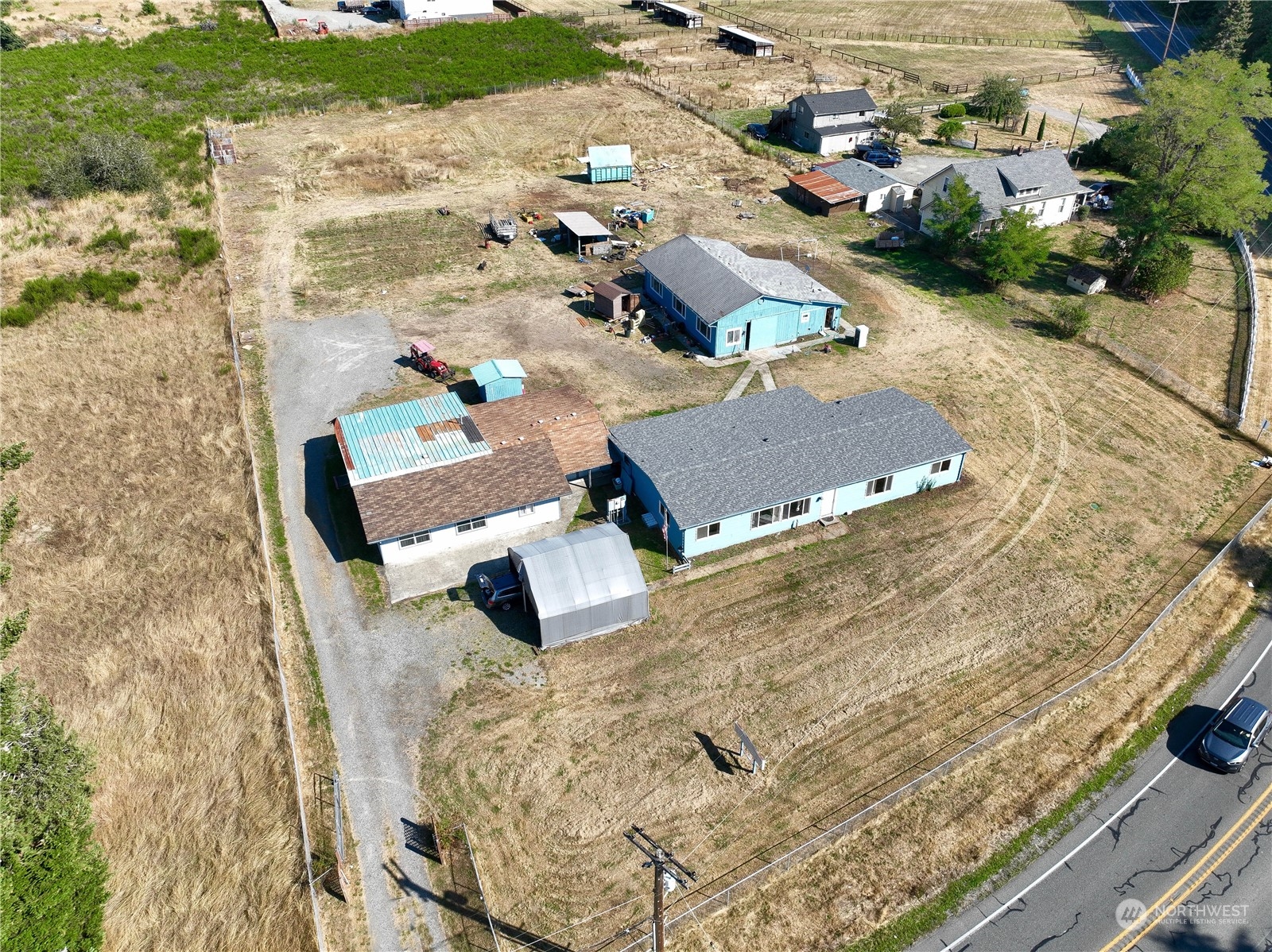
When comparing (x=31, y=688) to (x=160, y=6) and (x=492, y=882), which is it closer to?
(x=492, y=882)

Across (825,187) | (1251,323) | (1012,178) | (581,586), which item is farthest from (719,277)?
(1251,323)

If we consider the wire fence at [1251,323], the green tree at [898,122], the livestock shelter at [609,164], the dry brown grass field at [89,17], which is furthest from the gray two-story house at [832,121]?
the dry brown grass field at [89,17]

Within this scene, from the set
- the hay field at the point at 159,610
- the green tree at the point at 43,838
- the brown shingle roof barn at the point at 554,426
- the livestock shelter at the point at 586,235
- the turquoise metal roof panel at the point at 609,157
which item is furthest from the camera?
the turquoise metal roof panel at the point at 609,157

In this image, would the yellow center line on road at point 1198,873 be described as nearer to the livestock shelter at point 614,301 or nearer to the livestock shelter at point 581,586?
the livestock shelter at point 581,586

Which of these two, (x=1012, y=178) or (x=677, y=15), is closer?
(x=1012, y=178)

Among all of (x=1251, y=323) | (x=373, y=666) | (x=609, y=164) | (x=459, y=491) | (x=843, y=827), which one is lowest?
(x=843, y=827)

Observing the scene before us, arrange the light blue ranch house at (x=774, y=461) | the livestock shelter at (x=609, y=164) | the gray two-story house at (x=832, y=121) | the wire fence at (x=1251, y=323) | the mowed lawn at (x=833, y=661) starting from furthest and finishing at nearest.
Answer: the gray two-story house at (x=832, y=121) → the livestock shelter at (x=609, y=164) → the wire fence at (x=1251, y=323) → the light blue ranch house at (x=774, y=461) → the mowed lawn at (x=833, y=661)

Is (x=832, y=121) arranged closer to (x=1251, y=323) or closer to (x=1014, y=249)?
(x=1014, y=249)
